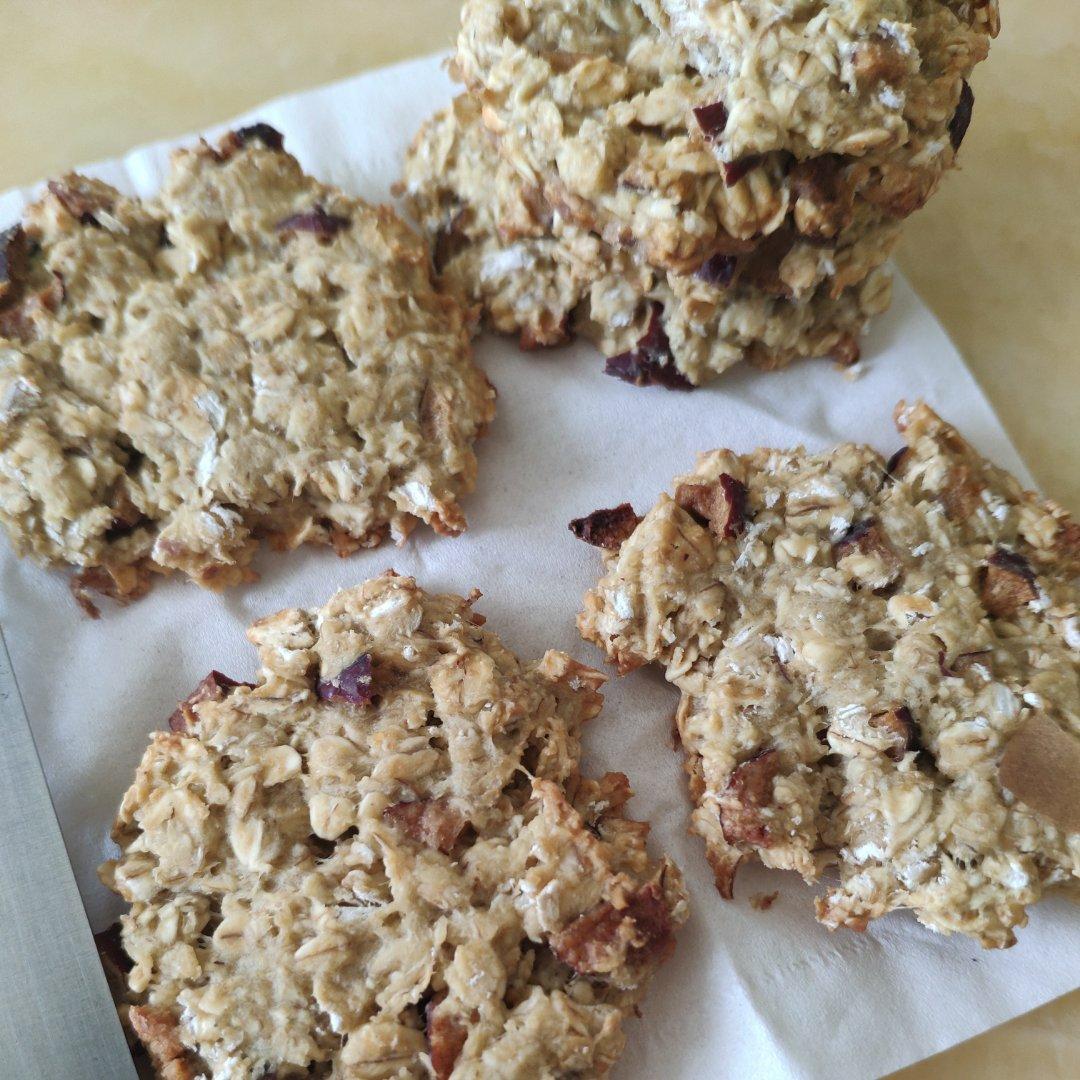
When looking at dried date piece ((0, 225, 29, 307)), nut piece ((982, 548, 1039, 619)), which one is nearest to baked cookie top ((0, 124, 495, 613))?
dried date piece ((0, 225, 29, 307))

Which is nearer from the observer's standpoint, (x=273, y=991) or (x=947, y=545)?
(x=273, y=991)

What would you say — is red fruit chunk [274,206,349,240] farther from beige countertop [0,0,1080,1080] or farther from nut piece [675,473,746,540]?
nut piece [675,473,746,540]

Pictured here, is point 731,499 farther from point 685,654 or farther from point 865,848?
point 865,848

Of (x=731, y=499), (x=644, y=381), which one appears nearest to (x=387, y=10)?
(x=644, y=381)

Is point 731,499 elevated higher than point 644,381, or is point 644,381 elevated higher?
point 644,381

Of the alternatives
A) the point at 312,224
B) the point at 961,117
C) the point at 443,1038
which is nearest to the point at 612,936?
the point at 443,1038

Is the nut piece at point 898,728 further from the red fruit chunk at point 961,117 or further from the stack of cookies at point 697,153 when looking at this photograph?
the red fruit chunk at point 961,117
